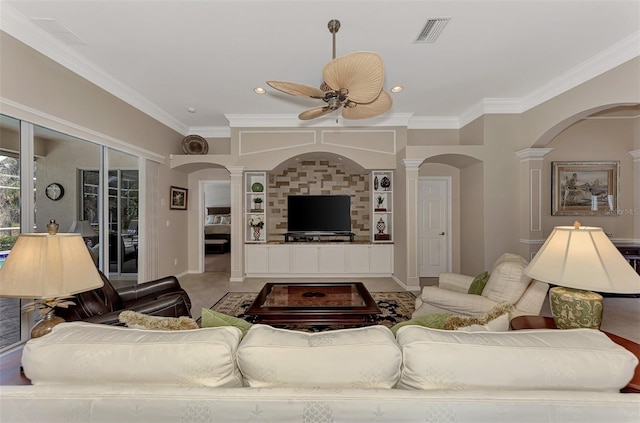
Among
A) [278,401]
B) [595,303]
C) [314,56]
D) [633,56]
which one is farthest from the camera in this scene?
[314,56]

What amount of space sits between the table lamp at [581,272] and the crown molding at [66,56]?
4217 mm

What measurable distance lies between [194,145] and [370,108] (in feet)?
12.6

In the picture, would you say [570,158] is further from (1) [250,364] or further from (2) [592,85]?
(1) [250,364]

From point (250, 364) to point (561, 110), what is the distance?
4503mm

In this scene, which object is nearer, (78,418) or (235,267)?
(78,418)

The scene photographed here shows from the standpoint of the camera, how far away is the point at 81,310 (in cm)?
200

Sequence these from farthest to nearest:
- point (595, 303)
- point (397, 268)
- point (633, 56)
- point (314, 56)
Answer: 1. point (397, 268)
2. point (314, 56)
3. point (633, 56)
4. point (595, 303)

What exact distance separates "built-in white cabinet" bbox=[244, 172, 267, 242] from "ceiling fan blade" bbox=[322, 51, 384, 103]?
3496 millimetres

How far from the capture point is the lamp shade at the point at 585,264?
4.49 ft

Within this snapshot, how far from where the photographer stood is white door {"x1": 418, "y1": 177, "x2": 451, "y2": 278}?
17.9 ft

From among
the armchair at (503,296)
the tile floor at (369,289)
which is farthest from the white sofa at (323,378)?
the tile floor at (369,289)

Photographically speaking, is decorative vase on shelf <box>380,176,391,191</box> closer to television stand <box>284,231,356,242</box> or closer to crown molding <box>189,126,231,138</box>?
television stand <box>284,231,356,242</box>

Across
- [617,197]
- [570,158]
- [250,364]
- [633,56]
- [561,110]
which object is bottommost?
[250,364]

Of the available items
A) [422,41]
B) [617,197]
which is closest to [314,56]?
[422,41]
